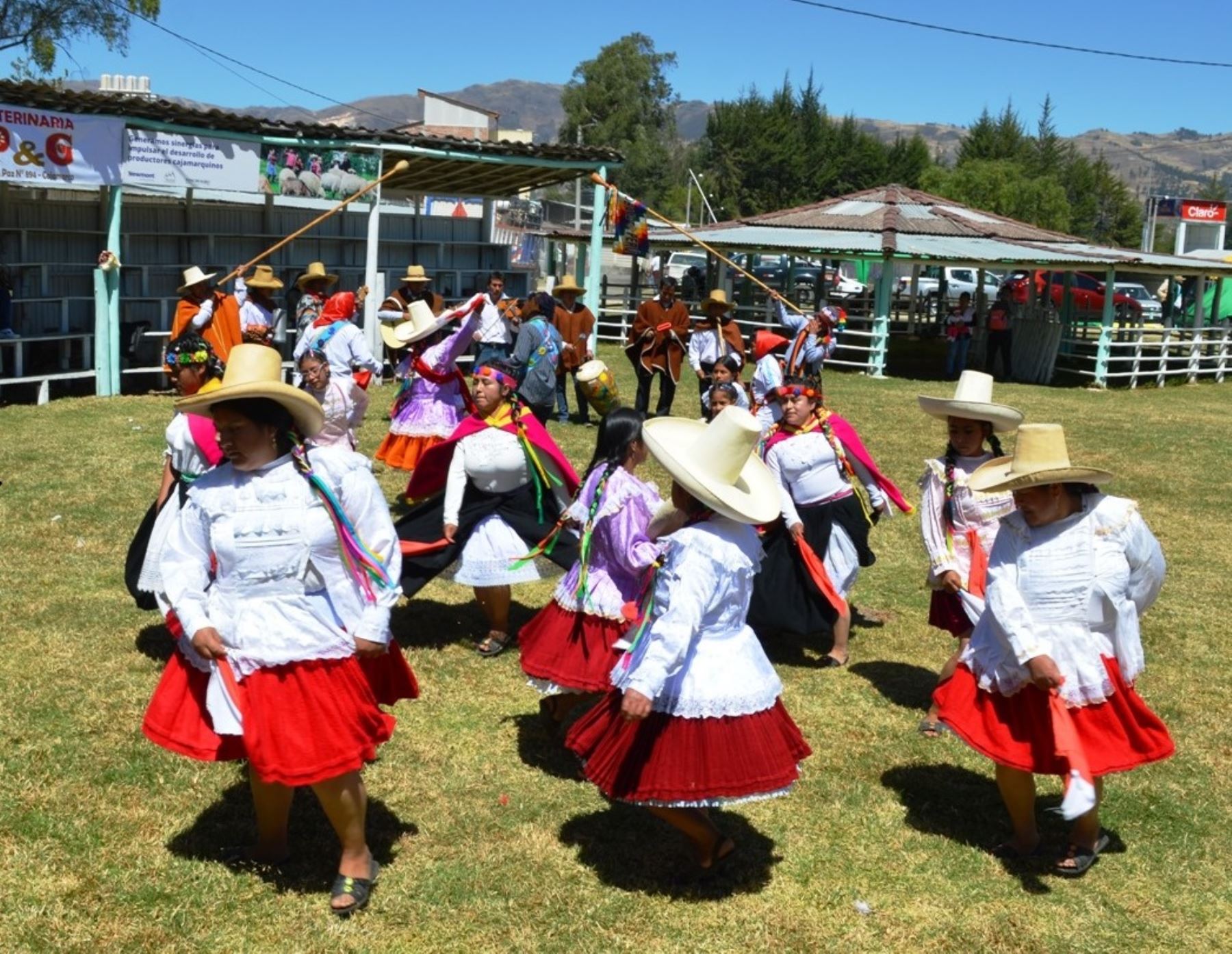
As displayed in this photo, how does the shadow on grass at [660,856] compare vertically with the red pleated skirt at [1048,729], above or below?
below

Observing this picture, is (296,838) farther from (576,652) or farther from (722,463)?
(722,463)

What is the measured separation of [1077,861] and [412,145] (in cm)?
1561

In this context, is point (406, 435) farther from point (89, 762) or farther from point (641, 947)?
point (641, 947)

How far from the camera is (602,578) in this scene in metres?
6.12

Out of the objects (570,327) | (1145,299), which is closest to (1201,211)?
(1145,299)

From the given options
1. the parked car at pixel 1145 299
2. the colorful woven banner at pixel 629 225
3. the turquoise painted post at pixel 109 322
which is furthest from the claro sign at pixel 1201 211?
the turquoise painted post at pixel 109 322

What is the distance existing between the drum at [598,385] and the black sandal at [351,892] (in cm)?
378

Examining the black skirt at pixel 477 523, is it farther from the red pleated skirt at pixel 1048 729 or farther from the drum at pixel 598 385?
the red pleated skirt at pixel 1048 729

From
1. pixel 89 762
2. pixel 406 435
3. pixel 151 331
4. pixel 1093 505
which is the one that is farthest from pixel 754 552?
pixel 151 331

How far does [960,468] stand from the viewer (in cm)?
646

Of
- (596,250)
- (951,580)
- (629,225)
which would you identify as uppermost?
(629,225)

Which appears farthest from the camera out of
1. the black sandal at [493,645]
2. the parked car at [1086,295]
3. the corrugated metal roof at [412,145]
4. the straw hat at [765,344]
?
the parked car at [1086,295]

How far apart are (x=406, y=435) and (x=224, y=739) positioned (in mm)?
6513

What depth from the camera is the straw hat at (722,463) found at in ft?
15.4
